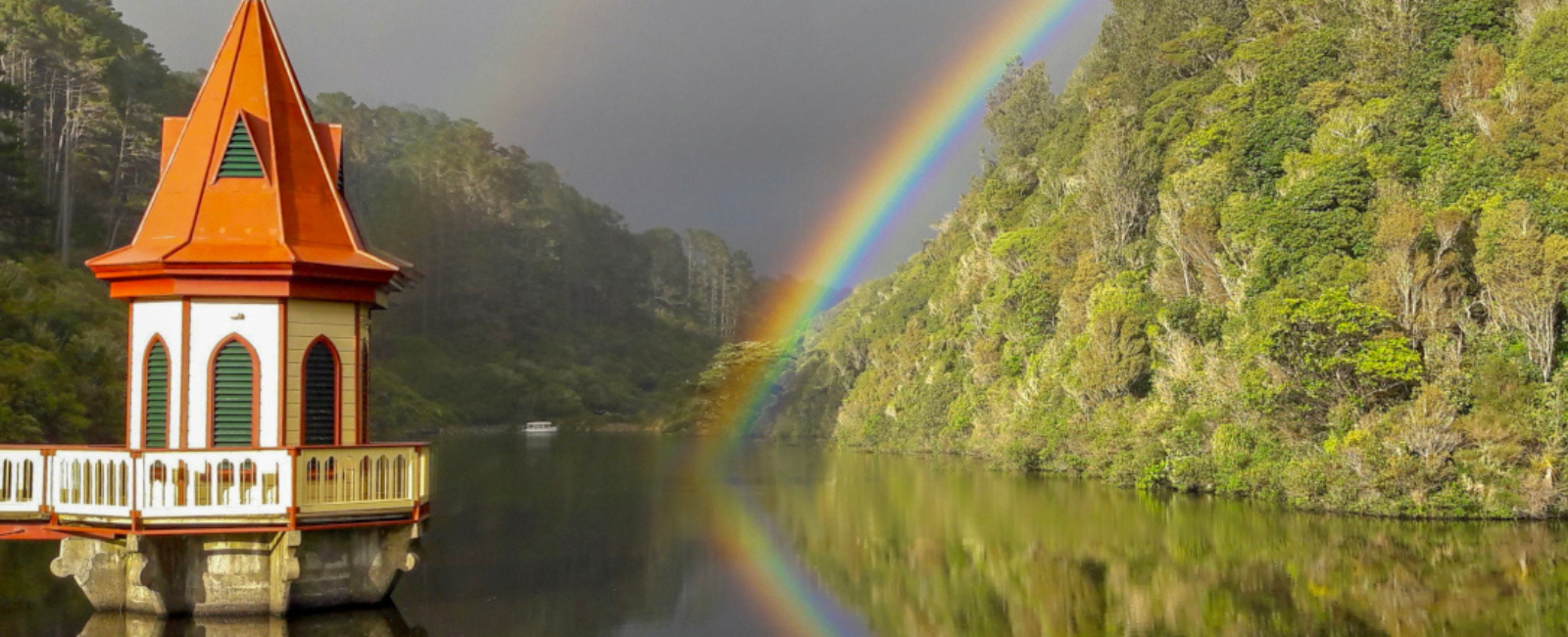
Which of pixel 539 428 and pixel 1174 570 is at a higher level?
pixel 539 428

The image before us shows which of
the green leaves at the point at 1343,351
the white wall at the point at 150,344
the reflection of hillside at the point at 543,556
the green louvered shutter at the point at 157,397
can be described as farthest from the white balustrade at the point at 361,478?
the green leaves at the point at 1343,351

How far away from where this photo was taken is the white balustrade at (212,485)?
1645cm

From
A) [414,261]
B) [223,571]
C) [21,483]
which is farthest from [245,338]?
[414,261]

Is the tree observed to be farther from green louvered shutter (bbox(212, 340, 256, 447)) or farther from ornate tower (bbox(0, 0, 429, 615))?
green louvered shutter (bbox(212, 340, 256, 447))

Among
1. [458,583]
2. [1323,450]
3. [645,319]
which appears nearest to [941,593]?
[458,583]

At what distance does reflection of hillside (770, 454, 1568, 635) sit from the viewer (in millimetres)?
17984

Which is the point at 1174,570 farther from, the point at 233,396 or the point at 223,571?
the point at 233,396

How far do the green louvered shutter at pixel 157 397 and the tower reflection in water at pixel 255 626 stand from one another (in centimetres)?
220

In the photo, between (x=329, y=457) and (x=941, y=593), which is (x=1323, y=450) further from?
(x=329, y=457)

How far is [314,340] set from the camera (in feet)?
59.3

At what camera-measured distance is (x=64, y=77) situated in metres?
62.9

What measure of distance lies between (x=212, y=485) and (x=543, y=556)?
930cm

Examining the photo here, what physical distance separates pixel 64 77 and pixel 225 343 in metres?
53.1

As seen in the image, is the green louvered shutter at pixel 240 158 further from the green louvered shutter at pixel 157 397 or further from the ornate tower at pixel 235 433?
the green louvered shutter at pixel 157 397
